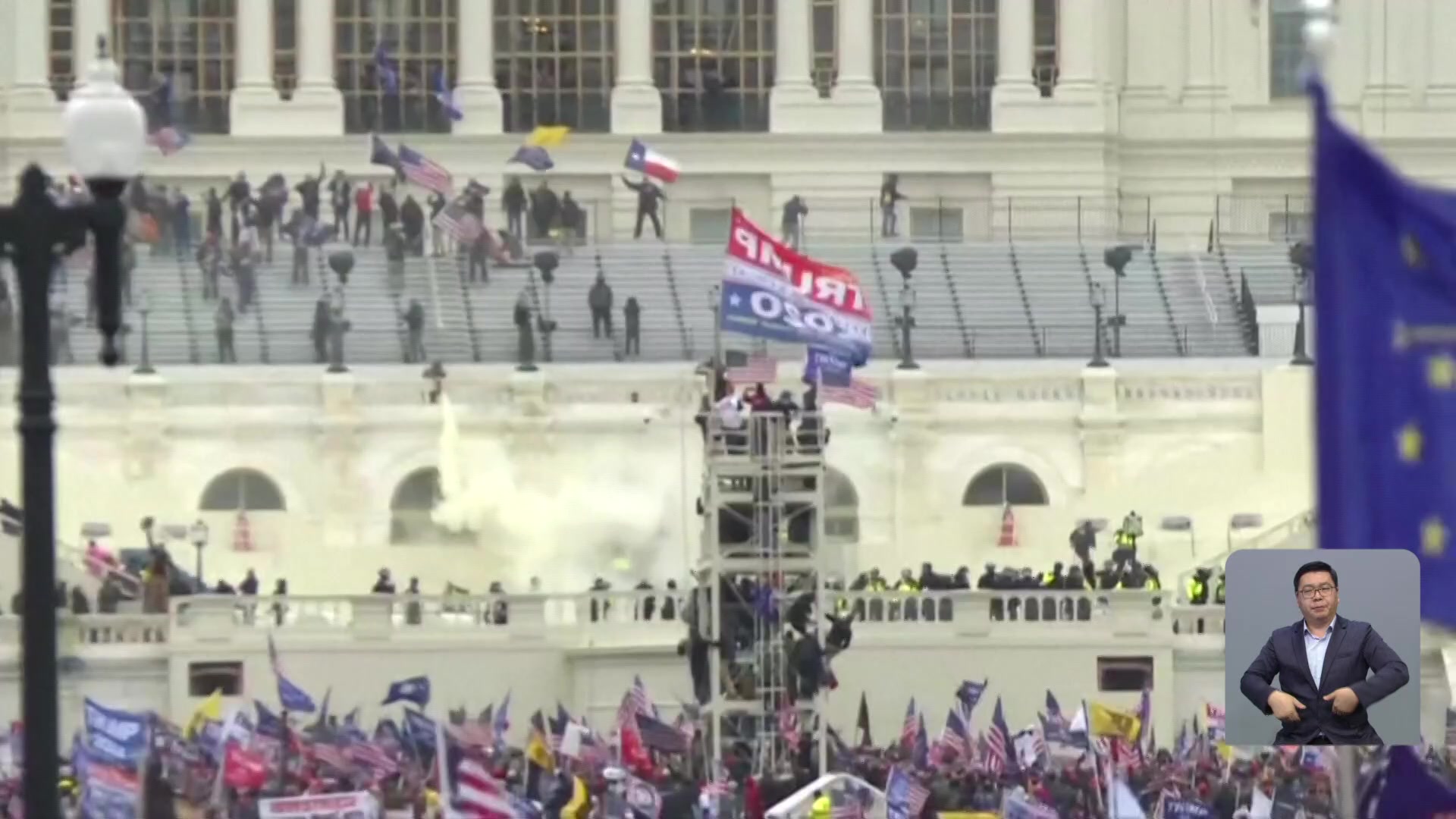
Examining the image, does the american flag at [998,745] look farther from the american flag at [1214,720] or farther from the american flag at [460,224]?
the american flag at [460,224]

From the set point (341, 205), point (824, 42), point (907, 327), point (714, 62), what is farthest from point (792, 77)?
point (907, 327)

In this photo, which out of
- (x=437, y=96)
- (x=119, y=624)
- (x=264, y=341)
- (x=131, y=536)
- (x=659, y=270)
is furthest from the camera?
(x=437, y=96)

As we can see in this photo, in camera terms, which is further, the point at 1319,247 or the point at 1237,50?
the point at 1237,50

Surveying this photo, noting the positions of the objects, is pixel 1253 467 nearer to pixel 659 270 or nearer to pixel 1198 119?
pixel 659 270

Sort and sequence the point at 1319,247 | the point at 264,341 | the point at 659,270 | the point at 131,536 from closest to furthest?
the point at 1319,247 < the point at 131,536 < the point at 264,341 < the point at 659,270

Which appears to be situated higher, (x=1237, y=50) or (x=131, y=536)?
A: (x=1237, y=50)

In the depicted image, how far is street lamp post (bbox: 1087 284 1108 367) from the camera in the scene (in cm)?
6340

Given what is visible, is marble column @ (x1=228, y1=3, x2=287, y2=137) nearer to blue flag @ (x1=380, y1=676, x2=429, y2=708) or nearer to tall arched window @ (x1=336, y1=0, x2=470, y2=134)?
tall arched window @ (x1=336, y1=0, x2=470, y2=134)

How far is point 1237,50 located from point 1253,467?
20.0 metres

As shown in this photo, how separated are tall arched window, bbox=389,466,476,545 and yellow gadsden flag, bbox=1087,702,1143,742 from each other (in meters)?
16.8

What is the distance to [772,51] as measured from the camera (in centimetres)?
7950

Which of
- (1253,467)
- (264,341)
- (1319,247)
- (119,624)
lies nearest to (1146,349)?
(1253,467)

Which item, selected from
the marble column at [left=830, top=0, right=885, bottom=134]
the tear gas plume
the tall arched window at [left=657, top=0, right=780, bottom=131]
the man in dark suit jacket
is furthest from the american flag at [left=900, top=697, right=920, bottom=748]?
the tall arched window at [left=657, top=0, right=780, bottom=131]

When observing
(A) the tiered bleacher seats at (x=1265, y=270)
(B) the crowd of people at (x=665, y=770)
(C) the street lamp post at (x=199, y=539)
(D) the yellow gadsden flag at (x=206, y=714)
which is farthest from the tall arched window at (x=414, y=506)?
(B) the crowd of people at (x=665, y=770)
